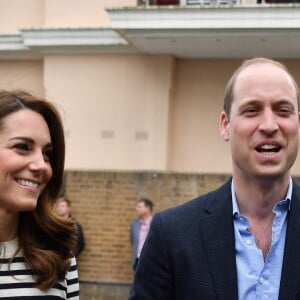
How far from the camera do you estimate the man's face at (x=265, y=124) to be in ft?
7.43

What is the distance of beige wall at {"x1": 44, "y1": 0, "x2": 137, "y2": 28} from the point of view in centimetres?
1014

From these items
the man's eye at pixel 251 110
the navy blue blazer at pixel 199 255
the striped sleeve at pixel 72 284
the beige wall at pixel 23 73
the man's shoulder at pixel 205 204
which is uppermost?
the beige wall at pixel 23 73

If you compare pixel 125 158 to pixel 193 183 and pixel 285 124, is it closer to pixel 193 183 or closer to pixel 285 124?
pixel 193 183

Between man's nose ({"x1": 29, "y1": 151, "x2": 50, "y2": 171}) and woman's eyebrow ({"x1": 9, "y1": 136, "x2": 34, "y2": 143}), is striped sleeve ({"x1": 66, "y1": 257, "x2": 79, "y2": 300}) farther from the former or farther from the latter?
woman's eyebrow ({"x1": 9, "y1": 136, "x2": 34, "y2": 143})

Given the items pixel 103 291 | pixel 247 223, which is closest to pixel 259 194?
pixel 247 223

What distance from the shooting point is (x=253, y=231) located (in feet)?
7.84

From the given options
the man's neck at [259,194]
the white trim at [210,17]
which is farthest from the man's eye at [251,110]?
the white trim at [210,17]

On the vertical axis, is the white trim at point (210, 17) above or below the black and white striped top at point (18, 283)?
above

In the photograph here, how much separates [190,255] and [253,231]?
0.88 ft

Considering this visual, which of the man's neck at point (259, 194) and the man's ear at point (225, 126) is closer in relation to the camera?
the man's neck at point (259, 194)

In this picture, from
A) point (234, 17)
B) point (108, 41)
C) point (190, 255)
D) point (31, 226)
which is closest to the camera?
point (190, 255)

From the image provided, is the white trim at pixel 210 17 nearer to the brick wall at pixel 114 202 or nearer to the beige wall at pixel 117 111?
the beige wall at pixel 117 111

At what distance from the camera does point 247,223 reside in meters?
2.41

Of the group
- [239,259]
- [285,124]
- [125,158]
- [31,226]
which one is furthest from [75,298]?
[125,158]
